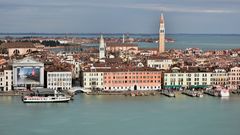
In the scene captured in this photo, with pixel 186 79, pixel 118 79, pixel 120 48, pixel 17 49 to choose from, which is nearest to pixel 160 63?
pixel 186 79

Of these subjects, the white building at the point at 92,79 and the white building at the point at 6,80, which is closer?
the white building at the point at 6,80

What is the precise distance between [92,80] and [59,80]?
0.66 m

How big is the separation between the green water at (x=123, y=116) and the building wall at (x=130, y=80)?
3.33ft

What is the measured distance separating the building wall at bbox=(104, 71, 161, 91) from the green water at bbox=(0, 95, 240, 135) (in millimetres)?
1014

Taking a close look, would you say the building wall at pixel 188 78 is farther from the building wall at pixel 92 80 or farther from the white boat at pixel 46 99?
the white boat at pixel 46 99

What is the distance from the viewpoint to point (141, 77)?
11906mm

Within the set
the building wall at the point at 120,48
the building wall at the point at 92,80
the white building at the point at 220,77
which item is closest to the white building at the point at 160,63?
the white building at the point at 220,77

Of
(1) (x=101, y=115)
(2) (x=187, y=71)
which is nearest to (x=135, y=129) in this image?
(1) (x=101, y=115)

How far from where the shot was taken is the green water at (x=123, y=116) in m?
7.42

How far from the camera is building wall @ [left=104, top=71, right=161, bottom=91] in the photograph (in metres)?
11.8

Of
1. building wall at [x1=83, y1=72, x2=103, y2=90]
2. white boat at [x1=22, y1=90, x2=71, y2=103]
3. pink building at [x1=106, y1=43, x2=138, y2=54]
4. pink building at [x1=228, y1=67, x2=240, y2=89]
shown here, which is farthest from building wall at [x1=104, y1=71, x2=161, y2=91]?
pink building at [x1=106, y1=43, x2=138, y2=54]

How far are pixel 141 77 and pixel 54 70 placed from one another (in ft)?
5.69

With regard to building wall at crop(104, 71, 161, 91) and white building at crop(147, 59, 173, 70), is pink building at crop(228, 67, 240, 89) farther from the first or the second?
white building at crop(147, 59, 173, 70)

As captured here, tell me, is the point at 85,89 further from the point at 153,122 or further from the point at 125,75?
the point at 153,122
